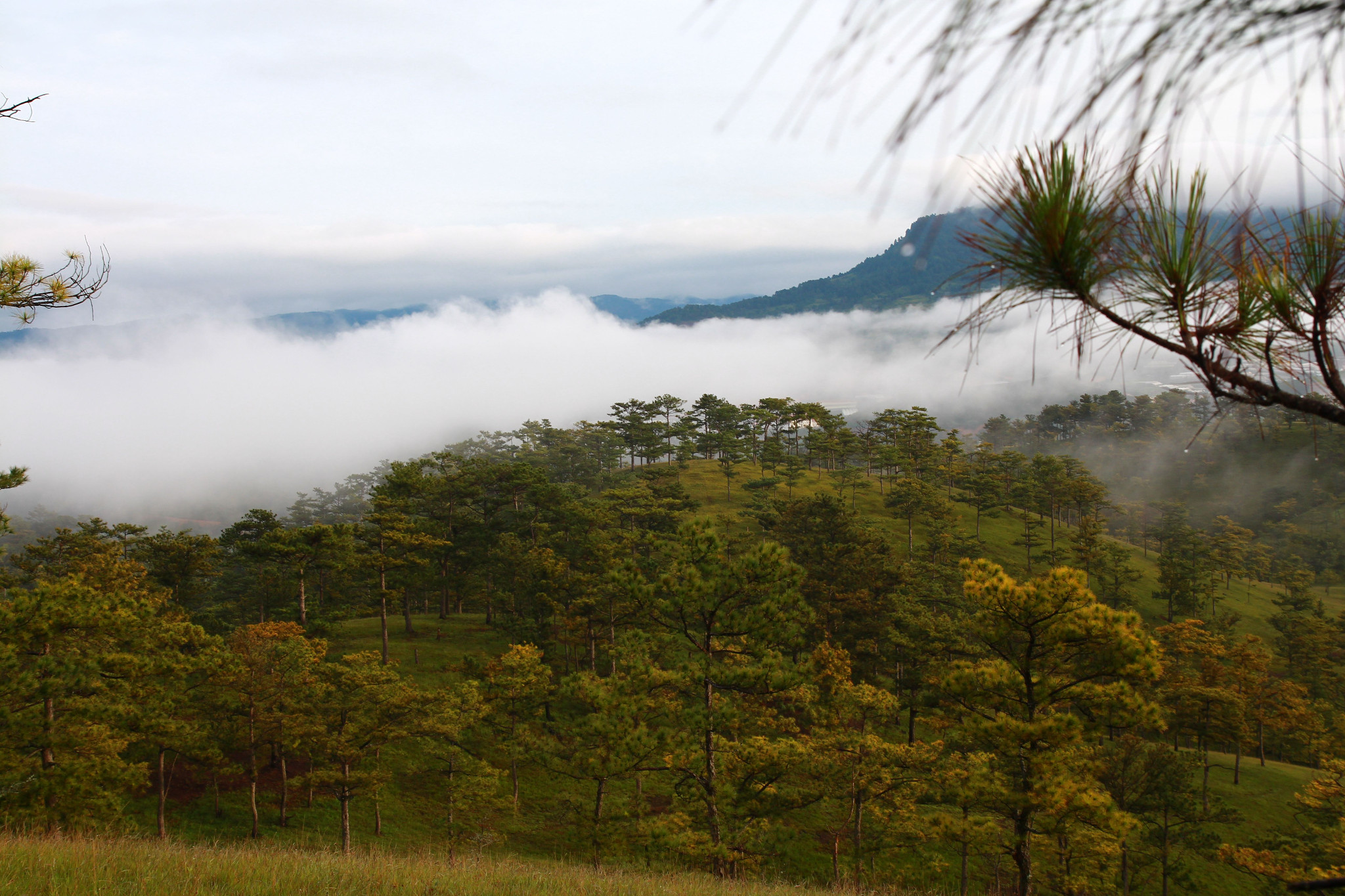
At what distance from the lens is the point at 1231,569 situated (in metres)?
45.2

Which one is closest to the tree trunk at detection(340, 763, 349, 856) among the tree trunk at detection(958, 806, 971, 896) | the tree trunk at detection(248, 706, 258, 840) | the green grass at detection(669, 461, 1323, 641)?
the tree trunk at detection(248, 706, 258, 840)

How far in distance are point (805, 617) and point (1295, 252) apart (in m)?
11.7

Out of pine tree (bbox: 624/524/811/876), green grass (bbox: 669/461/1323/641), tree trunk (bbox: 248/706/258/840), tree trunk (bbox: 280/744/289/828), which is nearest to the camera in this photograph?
pine tree (bbox: 624/524/811/876)

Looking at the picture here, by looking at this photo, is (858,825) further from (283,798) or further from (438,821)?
(283,798)

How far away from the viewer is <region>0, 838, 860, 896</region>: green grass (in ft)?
15.1

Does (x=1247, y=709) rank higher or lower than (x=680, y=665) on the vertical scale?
lower

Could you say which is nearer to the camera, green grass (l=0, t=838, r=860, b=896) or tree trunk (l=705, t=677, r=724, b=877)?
green grass (l=0, t=838, r=860, b=896)

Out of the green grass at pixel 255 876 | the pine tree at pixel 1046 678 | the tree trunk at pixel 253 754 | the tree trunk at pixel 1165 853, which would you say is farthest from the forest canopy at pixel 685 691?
the green grass at pixel 255 876

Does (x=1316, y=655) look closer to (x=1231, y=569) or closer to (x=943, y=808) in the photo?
(x=1231, y=569)

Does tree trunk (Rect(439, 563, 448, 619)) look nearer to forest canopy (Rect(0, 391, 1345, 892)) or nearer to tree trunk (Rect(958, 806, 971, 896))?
forest canopy (Rect(0, 391, 1345, 892))

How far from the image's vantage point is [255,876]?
5.05 m

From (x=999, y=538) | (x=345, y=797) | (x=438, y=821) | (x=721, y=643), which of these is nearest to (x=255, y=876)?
(x=721, y=643)

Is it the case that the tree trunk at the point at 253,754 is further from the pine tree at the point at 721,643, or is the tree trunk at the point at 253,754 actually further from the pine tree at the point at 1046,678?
the pine tree at the point at 1046,678

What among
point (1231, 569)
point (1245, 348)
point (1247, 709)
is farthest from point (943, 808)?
point (1231, 569)
